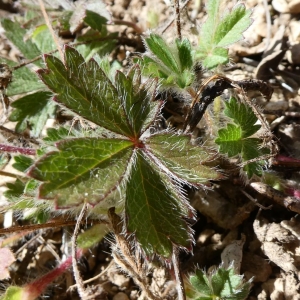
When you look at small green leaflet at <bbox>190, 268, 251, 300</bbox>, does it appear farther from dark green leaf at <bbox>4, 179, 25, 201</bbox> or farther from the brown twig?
dark green leaf at <bbox>4, 179, 25, 201</bbox>

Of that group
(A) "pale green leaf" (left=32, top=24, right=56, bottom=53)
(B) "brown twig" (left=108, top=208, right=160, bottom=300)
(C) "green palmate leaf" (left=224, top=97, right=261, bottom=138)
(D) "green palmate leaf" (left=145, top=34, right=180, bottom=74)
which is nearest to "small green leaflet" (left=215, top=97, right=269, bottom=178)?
(C) "green palmate leaf" (left=224, top=97, right=261, bottom=138)

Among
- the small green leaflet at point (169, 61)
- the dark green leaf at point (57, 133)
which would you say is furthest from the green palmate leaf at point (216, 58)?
the dark green leaf at point (57, 133)

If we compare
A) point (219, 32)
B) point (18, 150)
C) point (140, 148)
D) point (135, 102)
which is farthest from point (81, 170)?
point (219, 32)

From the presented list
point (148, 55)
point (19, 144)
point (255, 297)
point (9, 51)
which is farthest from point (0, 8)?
point (255, 297)

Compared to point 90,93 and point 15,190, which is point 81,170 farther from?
point 15,190

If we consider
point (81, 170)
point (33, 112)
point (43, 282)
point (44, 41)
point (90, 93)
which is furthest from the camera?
point (44, 41)

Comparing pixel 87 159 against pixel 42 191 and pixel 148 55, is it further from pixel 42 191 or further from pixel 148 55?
pixel 148 55

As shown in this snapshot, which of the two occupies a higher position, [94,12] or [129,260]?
[94,12]
